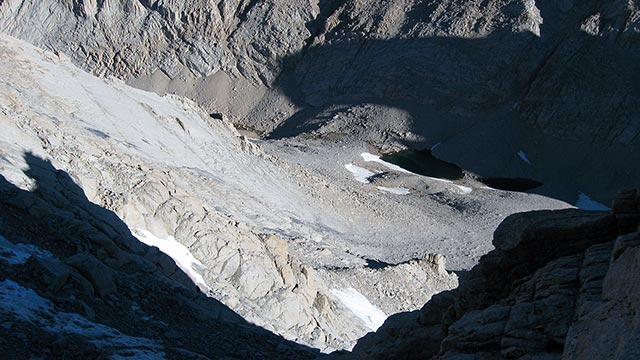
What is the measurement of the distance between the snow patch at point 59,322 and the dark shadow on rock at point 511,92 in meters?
51.0

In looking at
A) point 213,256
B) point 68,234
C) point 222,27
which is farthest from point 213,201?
point 222,27

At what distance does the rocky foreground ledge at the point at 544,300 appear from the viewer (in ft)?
22.6

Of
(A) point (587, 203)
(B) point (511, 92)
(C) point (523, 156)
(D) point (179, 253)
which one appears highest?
(B) point (511, 92)

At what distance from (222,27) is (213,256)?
64.3 metres

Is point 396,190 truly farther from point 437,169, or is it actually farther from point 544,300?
point 544,300

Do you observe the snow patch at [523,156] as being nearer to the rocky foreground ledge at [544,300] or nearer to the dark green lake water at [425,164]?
the dark green lake water at [425,164]

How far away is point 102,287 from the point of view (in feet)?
39.3

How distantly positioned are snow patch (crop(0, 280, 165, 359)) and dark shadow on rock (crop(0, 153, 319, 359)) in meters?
0.15

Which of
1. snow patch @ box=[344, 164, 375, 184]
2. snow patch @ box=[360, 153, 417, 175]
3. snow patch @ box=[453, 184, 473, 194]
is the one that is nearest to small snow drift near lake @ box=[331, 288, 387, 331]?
snow patch @ box=[344, 164, 375, 184]

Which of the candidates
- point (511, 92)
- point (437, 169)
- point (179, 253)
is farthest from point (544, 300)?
point (511, 92)

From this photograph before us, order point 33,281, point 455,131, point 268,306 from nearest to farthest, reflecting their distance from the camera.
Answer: point 33,281 < point 268,306 < point 455,131

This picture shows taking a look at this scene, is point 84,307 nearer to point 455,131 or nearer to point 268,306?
point 268,306

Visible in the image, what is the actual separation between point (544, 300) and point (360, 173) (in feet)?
148

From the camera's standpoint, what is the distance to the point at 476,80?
68.9m
